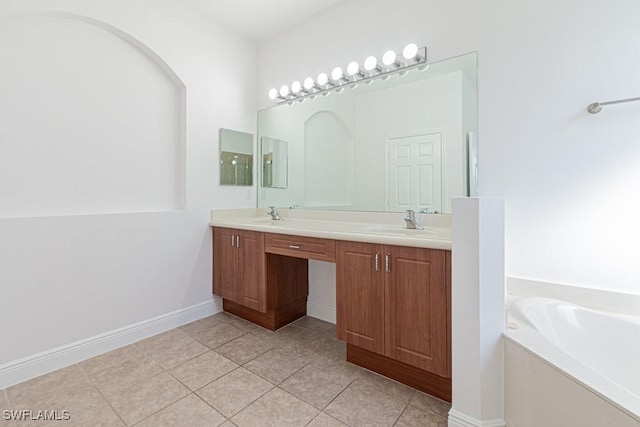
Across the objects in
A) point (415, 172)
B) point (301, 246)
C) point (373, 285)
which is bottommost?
point (373, 285)

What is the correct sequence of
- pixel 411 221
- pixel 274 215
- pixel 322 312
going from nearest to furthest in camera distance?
1. pixel 411 221
2. pixel 322 312
3. pixel 274 215

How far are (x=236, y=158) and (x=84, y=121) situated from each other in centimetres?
115

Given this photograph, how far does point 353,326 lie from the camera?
1752 millimetres

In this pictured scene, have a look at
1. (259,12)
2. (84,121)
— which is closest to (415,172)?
(259,12)

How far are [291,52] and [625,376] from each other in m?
3.03

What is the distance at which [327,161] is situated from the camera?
2.57 meters

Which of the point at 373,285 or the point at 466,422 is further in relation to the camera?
the point at 373,285

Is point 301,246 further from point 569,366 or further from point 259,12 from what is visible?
point 259,12

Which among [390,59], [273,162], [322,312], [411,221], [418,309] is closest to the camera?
[418,309]

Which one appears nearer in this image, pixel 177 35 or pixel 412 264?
pixel 412 264

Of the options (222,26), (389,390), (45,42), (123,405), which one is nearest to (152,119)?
(45,42)

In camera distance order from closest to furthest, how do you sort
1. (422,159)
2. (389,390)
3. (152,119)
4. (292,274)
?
(389,390), (422,159), (152,119), (292,274)

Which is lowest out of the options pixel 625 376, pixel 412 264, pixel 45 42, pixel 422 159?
pixel 625 376

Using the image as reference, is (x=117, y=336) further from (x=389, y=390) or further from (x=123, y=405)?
(x=389, y=390)
